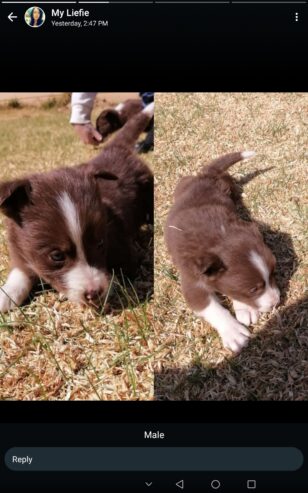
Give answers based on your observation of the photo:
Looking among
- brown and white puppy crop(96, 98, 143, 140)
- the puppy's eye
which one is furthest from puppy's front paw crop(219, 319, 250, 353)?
brown and white puppy crop(96, 98, 143, 140)

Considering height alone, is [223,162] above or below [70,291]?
above

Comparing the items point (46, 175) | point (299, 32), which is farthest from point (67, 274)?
point (299, 32)

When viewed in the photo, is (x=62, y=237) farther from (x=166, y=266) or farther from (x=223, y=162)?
(x=223, y=162)

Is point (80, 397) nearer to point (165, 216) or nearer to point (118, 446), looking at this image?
point (118, 446)

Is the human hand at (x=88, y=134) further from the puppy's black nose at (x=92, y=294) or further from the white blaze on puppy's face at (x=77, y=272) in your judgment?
the puppy's black nose at (x=92, y=294)

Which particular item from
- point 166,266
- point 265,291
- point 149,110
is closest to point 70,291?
point 166,266

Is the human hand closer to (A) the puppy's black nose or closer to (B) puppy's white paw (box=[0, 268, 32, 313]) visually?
(B) puppy's white paw (box=[0, 268, 32, 313])

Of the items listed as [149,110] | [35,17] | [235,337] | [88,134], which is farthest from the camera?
[88,134]
